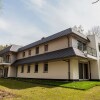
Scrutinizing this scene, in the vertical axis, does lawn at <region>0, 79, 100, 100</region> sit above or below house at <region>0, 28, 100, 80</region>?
below

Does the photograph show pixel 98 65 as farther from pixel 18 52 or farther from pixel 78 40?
pixel 18 52

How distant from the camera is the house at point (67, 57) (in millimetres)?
18188

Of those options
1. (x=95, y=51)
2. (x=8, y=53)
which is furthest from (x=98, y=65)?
(x=8, y=53)

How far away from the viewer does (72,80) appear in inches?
690

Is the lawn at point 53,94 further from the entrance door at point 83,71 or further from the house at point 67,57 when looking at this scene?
the entrance door at point 83,71

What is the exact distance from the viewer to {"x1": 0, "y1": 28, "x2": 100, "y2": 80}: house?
18.2 meters

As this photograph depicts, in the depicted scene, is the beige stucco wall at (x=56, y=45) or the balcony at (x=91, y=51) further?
the balcony at (x=91, y=51)

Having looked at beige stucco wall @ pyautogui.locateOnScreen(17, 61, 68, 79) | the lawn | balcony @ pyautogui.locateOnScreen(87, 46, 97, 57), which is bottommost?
the lawn

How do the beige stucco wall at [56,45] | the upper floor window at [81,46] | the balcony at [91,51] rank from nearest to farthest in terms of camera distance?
the beige stucco wall at [56,45] → the balcony at [91,51] → the upper floor window at [81,46]

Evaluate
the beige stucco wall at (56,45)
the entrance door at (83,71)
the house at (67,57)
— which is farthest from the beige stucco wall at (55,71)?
the entrance door at (83,71)

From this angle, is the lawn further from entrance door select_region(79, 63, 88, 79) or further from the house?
entrance door select_region(79, 63, 88, 79)

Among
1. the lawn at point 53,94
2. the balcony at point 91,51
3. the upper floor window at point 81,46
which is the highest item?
the upper floor window at point 81,46

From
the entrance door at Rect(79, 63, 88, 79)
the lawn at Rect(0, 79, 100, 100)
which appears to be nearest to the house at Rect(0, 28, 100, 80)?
the entrance door at Rect(79, 63, 88, 79)

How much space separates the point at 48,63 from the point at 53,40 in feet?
12.5
